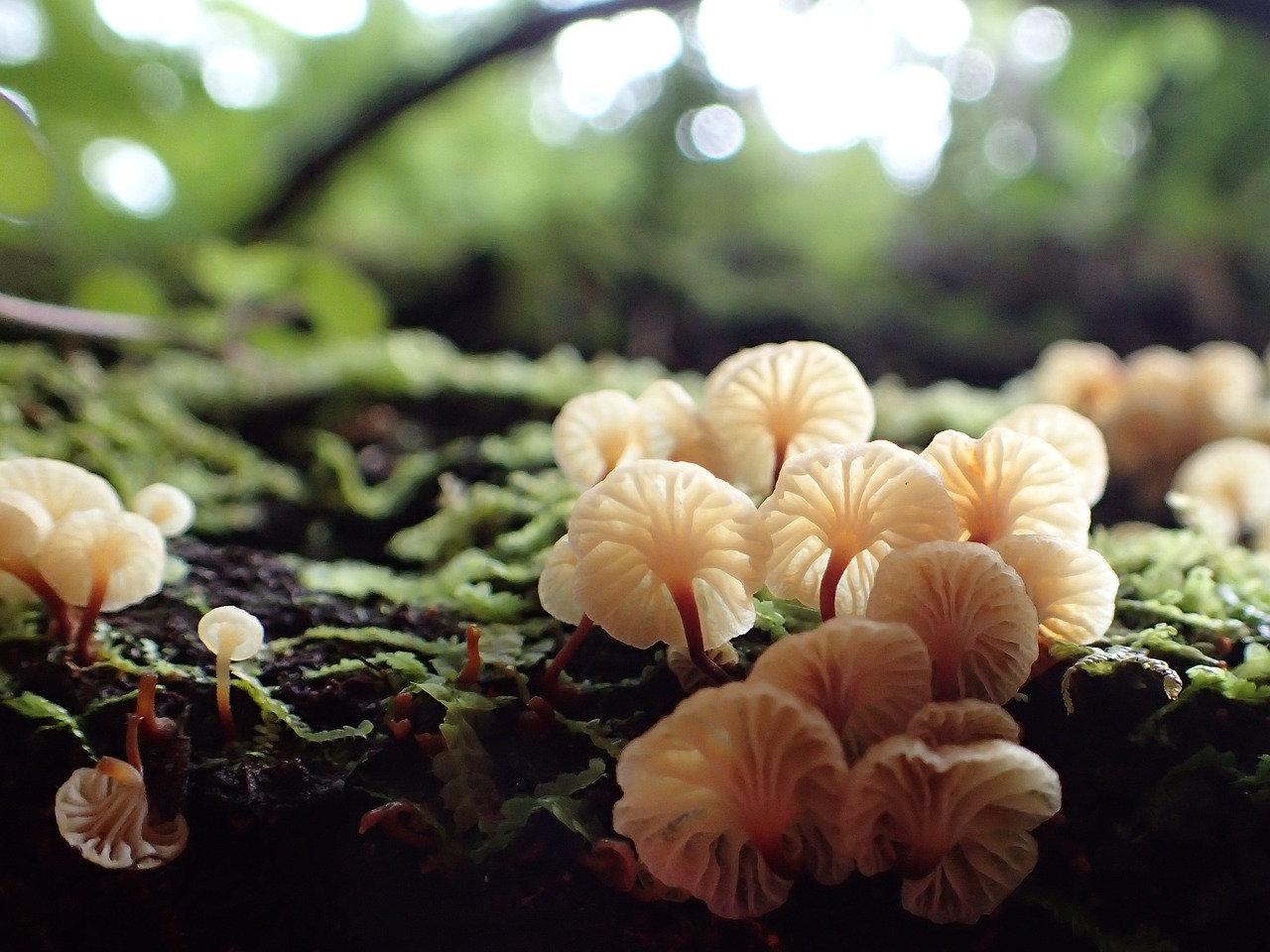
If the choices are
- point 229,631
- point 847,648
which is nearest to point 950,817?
point 847,648

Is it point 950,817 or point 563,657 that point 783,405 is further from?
point 950,817

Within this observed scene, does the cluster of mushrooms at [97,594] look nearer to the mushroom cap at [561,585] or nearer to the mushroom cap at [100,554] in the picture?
the mushroom cap at [100,554]

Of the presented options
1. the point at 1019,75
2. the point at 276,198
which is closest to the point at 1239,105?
the point at 1019,75

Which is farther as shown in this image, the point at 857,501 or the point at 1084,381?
the point at 1084,381

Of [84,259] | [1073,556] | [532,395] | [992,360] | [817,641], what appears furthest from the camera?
[992,360]

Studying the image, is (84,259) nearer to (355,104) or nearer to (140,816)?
(355,104)

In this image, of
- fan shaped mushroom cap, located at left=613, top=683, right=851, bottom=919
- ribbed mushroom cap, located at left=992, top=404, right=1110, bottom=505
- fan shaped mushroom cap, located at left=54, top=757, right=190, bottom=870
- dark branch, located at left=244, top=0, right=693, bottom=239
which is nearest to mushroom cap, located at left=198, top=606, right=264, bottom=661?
fan shaped mushroom cap, located at left=54, top=757, right=190, bottom=870
